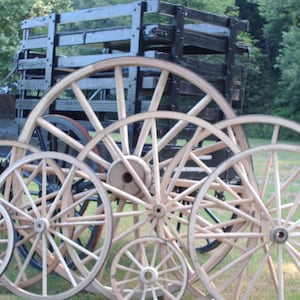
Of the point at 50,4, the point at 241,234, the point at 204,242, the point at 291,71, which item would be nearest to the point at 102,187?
the point at 241,234

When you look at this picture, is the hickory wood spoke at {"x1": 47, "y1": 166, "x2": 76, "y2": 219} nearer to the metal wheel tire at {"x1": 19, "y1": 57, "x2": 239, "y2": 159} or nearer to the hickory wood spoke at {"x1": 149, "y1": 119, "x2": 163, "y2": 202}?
the metal wheel tire at {"x1": 19, "y1": 57, "x2": 239, "y2": 159}

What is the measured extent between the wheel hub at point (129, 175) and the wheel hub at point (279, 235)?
3.24ft

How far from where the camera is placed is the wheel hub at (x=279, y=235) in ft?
12.6

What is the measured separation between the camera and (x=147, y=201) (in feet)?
14.0

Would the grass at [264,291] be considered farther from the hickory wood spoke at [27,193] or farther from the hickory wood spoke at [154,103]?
the hickory wood spoke at [154,103]

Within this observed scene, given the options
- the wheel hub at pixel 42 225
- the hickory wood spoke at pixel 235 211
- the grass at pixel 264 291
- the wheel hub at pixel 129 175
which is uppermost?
the wheel hub at pixel 129 175

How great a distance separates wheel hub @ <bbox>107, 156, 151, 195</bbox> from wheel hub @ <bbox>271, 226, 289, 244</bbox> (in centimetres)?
99

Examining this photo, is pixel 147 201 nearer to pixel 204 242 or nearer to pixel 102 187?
pixel 102 187

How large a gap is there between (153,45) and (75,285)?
2600mm

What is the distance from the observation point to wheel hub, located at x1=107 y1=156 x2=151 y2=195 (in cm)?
433

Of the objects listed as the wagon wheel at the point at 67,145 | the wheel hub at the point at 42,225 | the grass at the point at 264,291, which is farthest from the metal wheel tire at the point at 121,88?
the grass at the point at 264,291

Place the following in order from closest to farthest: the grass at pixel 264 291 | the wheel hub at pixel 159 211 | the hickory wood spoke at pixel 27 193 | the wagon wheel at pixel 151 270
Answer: the wagon wheel at pixel 151 270 → the wheel hub at pixel 159 211 → the hickory wood spoke at pixel 27 193 → the grass at pixel 264 291

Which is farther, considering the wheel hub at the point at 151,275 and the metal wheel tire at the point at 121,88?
the metal wheel tire at the point at 121,88

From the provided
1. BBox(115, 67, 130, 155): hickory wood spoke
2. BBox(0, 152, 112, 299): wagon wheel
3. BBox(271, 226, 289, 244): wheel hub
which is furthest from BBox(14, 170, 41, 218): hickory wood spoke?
BBox(271, 226, 289, 244): wheel hub
